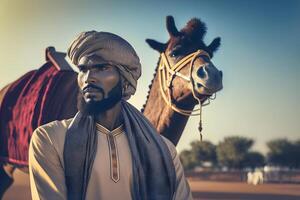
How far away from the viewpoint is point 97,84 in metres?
2.17

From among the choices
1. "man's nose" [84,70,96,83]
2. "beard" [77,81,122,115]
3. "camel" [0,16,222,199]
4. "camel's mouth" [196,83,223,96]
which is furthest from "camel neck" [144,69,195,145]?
"man's nose" [84,70,96,83]

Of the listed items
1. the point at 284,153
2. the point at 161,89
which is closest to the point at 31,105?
the point at 161,89

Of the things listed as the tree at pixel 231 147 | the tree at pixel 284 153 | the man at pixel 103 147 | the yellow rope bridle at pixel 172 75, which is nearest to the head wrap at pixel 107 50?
the man at pixel 103 147

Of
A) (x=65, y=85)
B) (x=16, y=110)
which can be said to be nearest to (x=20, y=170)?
(x=16, y=110)

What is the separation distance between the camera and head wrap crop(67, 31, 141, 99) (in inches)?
86.3

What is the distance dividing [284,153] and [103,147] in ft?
8.72

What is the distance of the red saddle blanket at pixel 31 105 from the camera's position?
4.15 m

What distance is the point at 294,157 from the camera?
4.69 metres

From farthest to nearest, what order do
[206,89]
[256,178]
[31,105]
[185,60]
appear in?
[256,178], [31,105], [185,60], [206,89]

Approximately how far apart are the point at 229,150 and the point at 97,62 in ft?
9.14

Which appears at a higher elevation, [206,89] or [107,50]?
[107,50]

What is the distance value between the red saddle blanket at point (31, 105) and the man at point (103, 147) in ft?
6.03

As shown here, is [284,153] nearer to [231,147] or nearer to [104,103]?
[231,147]

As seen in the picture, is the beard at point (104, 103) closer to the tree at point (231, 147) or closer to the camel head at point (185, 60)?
the camel head at point (185, 60)
